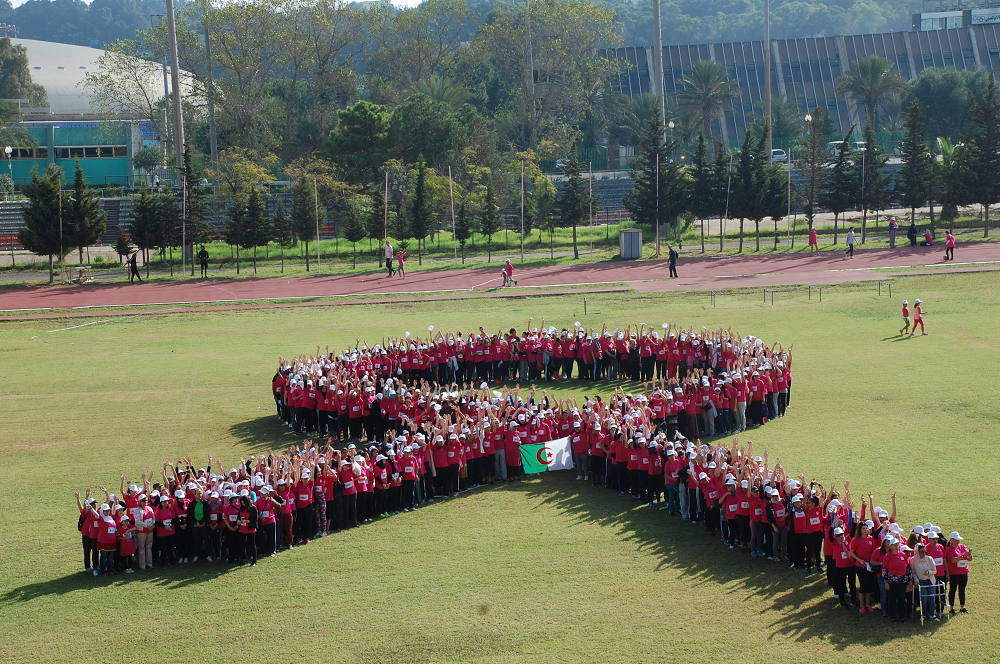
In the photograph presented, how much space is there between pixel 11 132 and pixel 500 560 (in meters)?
74.0

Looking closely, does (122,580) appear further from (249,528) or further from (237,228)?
(237,228)

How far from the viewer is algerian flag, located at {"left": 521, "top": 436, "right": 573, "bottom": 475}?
1795 cm

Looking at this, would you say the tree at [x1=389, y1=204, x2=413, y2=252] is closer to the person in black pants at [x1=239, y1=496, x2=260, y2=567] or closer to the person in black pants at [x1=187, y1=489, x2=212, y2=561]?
the person in black pants at [x1=187, y1=489, x2=212, y2=561]

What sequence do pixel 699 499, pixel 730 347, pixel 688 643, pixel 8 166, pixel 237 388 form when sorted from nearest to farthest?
pixel 688 643 < pixel 699 499 < pixel 730 347 < pixel 237 388 < pixel 8 166

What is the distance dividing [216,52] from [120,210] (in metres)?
14.7

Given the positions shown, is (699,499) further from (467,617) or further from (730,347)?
(730,347)

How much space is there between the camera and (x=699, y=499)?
15281mm

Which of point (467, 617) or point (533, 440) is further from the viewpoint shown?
point (533, 440)

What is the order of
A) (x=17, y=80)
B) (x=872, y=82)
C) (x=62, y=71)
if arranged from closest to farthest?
(x=872, y=82) → (x=17, y=80) → (x=62, y=71)

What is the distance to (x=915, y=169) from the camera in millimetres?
52500

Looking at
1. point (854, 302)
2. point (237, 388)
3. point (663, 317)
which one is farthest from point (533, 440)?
point (854, 302)

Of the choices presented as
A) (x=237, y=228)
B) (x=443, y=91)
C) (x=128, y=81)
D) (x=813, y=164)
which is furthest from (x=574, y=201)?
(x=128, y=81)

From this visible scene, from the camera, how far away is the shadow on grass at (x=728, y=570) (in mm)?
11641

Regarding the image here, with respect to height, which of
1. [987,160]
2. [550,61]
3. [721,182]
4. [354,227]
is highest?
[550,61]
